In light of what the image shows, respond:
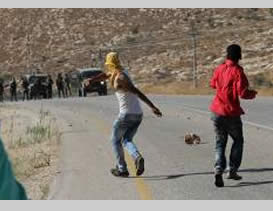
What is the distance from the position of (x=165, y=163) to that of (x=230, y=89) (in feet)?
9.03

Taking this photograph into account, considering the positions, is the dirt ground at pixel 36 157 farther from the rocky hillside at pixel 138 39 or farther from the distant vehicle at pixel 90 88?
the rocky hillside at pixel 138 39

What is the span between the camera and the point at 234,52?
912 cm

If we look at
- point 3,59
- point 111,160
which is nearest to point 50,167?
point 111,160

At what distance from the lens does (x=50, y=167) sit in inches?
486

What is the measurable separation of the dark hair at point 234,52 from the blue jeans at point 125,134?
1592 millimetres

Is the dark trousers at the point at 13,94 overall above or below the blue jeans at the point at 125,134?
below

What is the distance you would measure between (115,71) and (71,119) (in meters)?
14.0

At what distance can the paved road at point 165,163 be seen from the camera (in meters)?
9.07

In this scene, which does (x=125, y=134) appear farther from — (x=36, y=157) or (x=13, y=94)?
(x=13, y=94)

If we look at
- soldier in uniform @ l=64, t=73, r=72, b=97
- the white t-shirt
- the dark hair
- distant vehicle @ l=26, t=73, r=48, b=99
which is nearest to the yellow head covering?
the white t-shirt

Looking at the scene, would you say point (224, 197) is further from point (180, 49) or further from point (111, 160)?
point (180, 49)

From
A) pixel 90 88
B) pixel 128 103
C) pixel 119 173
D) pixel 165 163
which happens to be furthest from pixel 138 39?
pixel 128 103

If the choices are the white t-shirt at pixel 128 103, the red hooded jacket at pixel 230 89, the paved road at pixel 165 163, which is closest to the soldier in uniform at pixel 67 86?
the paved road at pixel 165 163

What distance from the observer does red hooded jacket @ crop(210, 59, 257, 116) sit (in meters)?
9.19
